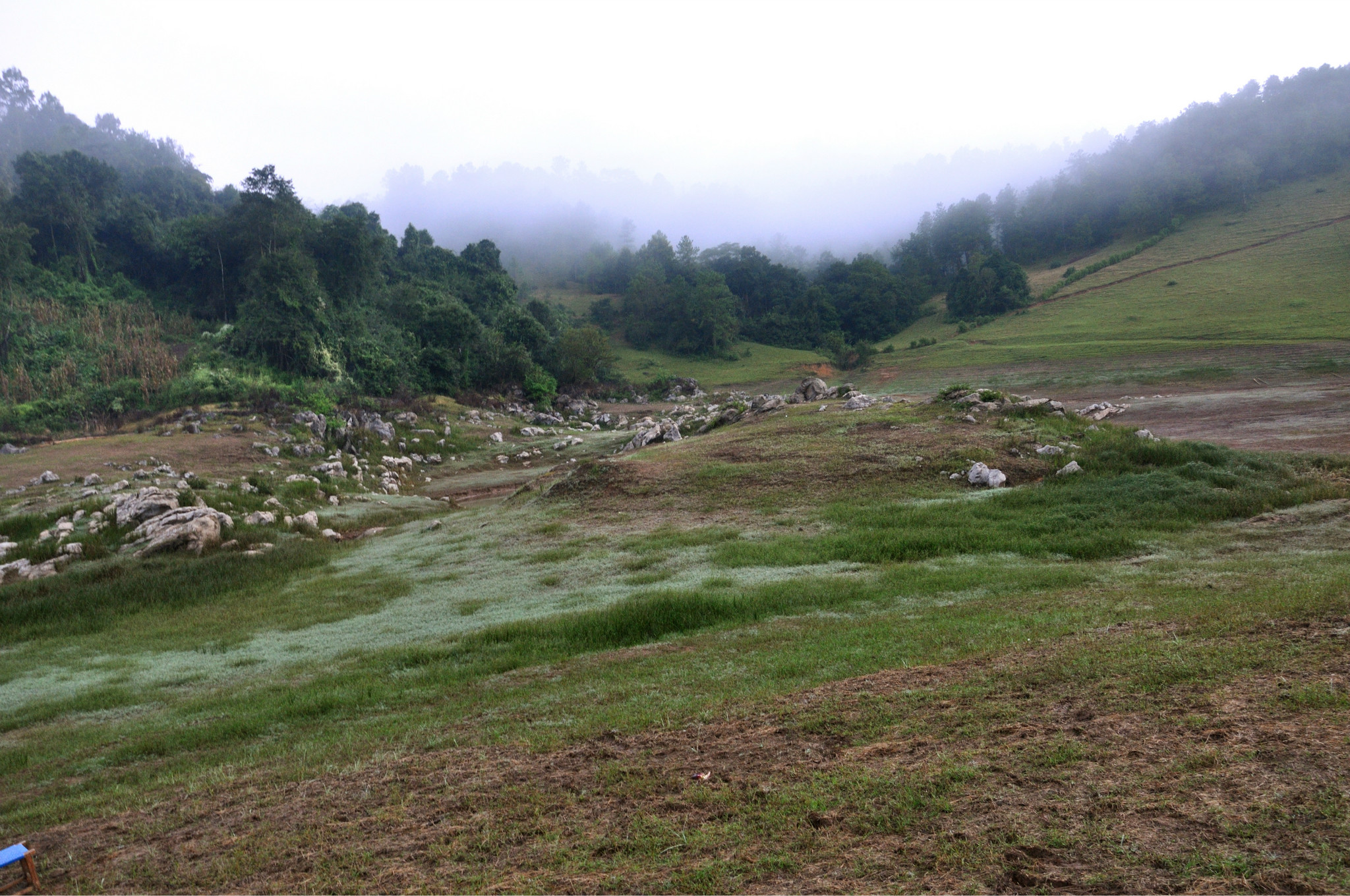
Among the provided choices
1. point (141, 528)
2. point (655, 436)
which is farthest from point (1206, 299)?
point (141, 528)

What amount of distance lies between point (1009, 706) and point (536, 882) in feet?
11.2

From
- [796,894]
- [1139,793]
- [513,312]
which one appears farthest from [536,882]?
[513,312]

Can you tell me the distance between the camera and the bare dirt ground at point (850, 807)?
10.2 ft

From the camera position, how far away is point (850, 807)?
150 inches

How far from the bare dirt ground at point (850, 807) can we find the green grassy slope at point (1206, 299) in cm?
4527

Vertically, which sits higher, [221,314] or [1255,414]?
[221,314]

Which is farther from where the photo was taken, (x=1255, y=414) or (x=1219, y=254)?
(x=1219, y=254)

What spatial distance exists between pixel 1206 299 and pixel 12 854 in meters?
71.5

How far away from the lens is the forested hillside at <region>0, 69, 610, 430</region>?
37094 mm

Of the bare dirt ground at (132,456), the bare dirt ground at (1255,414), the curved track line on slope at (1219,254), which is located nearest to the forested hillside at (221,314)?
the bare dirt ground at (132,456)

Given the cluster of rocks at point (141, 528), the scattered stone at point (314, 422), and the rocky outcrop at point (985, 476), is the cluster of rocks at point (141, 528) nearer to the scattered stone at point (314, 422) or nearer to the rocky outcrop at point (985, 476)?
the scattered stone at point (314, 422)

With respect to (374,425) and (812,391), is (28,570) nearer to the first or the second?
(374,425)

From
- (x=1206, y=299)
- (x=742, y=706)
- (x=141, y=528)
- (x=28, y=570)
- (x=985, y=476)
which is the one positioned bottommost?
(x=985, y=476)

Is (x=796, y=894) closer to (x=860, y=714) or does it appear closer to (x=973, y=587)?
(x=860, y=714)
